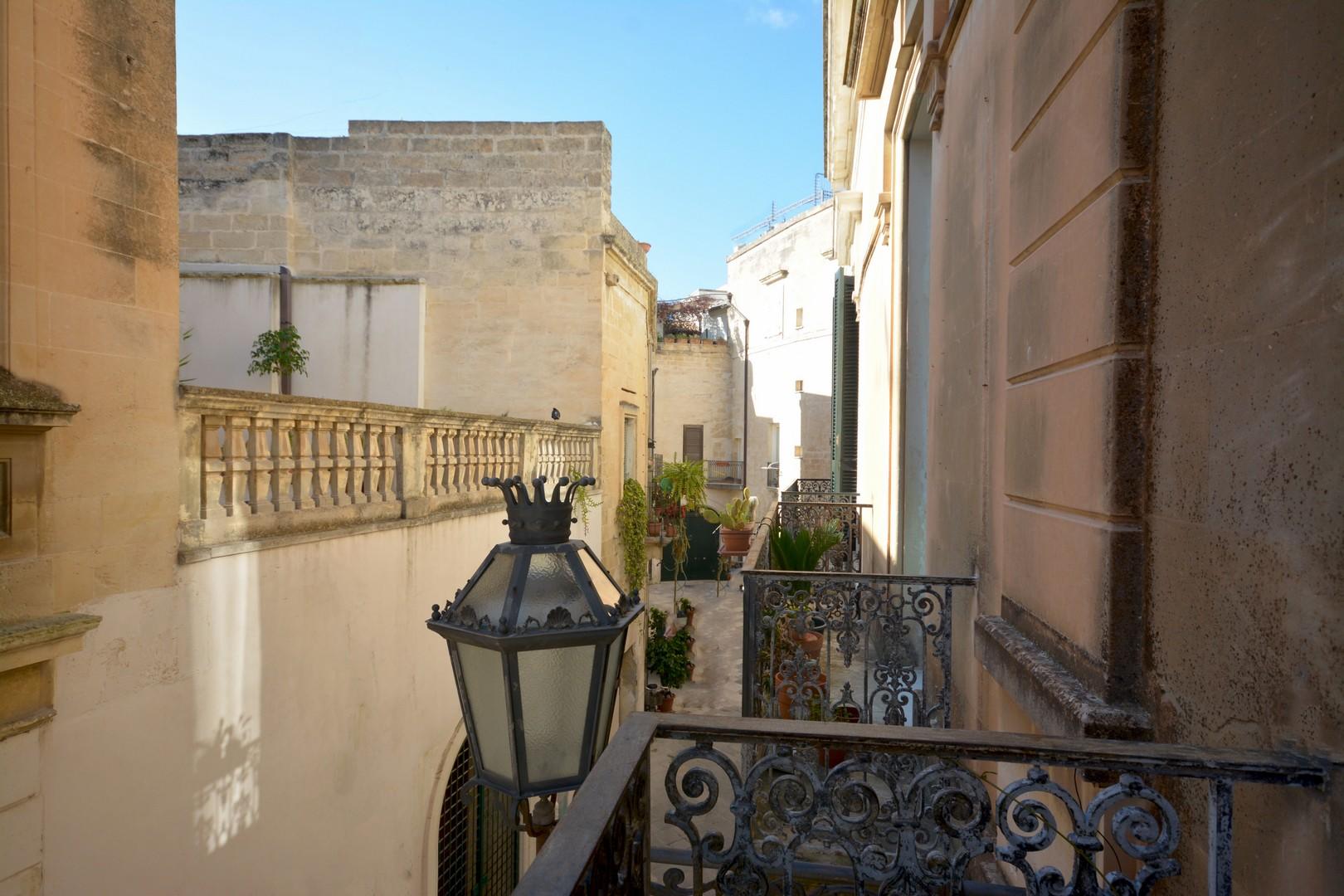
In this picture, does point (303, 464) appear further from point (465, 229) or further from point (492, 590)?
point (465, 229)

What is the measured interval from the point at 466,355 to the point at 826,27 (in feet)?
27.3

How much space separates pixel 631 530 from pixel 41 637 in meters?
9.80

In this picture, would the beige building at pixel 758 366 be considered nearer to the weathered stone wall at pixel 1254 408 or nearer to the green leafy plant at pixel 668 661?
the green leafy plant at pixel 668 661

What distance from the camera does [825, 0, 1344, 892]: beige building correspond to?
1.48 m

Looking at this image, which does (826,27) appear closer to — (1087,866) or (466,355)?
(466,355)

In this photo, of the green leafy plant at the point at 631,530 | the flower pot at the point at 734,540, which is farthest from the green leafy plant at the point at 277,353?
the flower pot at the point at 734,540

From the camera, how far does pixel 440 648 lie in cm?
644

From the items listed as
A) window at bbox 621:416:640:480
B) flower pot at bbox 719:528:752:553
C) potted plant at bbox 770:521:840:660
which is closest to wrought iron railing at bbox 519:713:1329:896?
potted plant at bbox 770:521:840:660

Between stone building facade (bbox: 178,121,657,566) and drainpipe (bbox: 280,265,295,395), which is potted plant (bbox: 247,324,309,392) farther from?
stone building facade (bbox: 178,121,657,566)

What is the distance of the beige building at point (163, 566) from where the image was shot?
307 cm

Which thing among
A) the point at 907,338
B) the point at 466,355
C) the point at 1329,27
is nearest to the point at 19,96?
the point at 1329,27

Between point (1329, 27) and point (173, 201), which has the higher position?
point (173, 201)

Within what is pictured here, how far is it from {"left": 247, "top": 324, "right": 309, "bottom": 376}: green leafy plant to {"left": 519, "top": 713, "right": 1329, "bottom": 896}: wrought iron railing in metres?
9.19

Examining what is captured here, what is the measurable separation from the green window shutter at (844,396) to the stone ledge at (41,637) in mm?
9863
